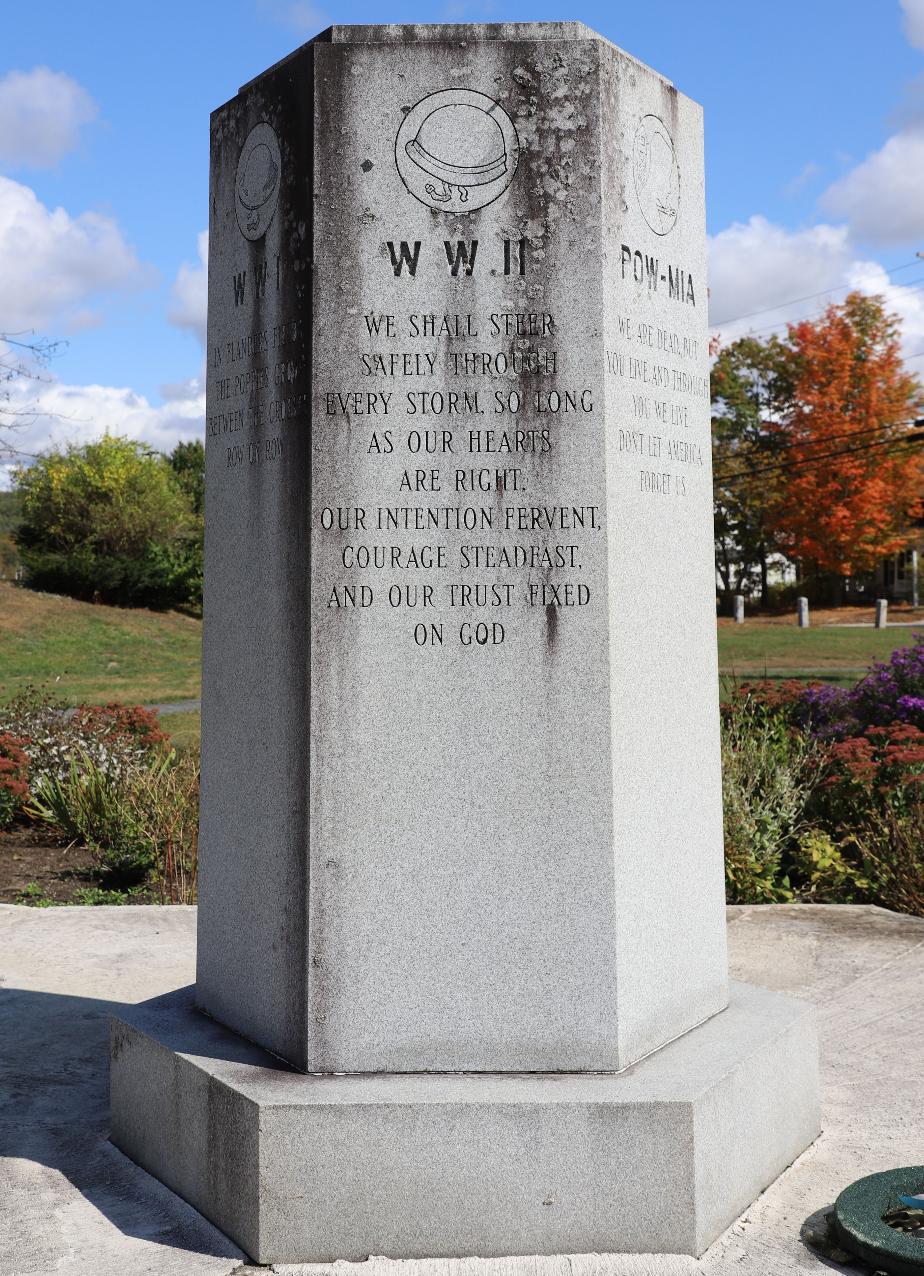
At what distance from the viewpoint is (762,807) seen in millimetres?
8359

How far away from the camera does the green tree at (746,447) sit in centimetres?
4938

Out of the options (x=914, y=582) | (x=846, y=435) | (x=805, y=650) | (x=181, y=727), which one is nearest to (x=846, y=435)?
(x=846, y=435)

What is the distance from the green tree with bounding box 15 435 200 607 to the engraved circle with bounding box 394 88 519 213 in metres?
35.3

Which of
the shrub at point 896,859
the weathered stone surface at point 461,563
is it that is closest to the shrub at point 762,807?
the shrub at point 896,859

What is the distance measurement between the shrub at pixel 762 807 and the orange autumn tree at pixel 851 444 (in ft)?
121

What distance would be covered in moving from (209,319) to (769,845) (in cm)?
548

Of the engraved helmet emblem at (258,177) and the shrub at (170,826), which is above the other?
the engraved helmet emblem at (258,177)

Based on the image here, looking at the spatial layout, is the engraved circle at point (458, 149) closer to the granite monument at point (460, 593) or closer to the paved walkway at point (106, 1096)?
the granite monument at point (460, 593)

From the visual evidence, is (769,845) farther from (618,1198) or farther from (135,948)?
(618,1198)

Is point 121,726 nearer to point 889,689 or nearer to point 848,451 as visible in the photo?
point 889,689

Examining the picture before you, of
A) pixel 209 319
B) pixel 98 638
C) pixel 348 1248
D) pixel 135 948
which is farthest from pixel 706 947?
pixel 98 638

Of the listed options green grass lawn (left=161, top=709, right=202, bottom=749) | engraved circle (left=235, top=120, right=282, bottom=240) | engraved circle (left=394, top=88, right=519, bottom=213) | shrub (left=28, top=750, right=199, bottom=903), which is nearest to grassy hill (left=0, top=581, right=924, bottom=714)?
green grass lawn (left=161, top=709, right=202, bottom=749)

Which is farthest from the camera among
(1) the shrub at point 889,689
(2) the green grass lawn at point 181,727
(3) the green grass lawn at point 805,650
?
(3) the green grass lawn at point 805,650

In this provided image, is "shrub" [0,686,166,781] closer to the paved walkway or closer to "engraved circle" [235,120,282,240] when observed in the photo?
the paved walkway
